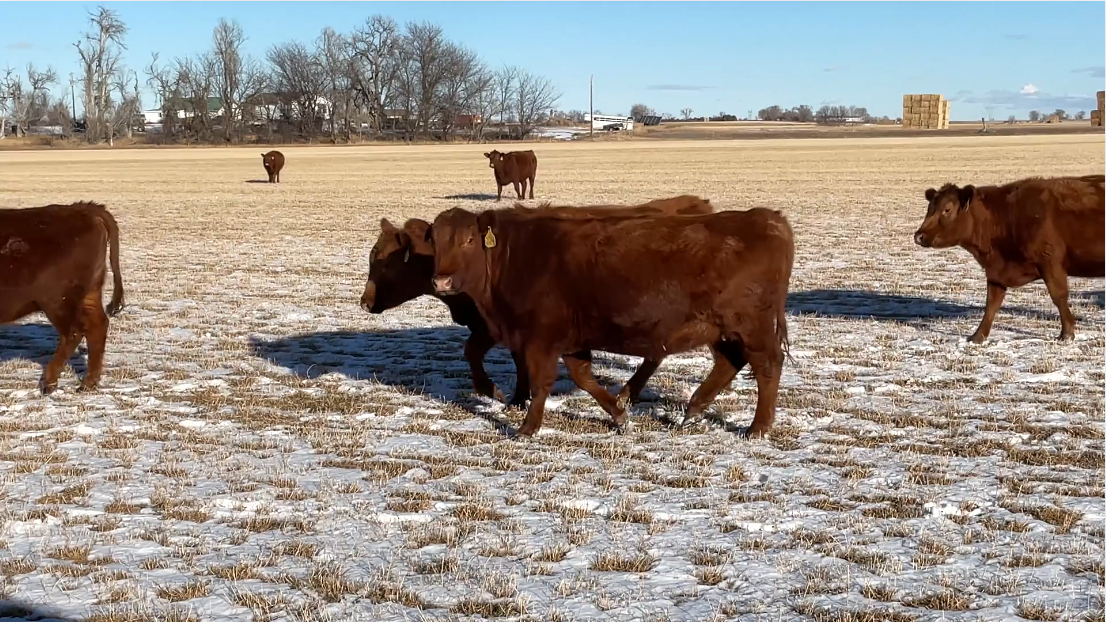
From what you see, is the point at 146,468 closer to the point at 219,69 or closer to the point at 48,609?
the point at 48,609

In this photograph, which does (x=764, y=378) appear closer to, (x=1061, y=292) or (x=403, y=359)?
(x=403, y=359)

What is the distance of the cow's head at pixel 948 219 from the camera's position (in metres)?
9.28

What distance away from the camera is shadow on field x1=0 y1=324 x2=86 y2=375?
869 centimetres

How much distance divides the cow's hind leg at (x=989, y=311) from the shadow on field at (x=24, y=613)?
7.15 meters

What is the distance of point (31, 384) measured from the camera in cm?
782

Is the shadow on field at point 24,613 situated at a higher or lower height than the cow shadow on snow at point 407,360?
higher

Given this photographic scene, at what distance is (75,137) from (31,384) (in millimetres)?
101584

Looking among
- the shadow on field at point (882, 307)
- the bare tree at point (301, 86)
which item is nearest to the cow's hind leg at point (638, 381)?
the shadow on field at point (882, 307)

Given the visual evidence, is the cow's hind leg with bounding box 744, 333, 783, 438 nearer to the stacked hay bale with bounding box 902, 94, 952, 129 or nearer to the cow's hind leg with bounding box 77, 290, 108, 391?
the cow's hind leg with bounding box 77, 290, 108, 391

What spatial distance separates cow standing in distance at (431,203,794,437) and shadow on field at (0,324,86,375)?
3.69 meters

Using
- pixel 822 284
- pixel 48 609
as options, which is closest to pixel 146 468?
pixel 48 609

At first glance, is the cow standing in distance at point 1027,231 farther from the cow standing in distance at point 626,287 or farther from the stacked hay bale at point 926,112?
the stacked hay bale at point 926,112

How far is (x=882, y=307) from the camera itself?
10.7m

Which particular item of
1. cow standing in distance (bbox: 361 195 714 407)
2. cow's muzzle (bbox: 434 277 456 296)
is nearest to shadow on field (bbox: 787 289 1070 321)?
cow standing in distance (bbox: 361 195 714 407)
